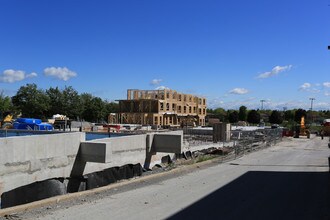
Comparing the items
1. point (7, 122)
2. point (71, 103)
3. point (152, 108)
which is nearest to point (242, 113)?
point (152, 108)

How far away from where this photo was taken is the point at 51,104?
8619 cm

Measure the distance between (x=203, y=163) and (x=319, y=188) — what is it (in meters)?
7.48

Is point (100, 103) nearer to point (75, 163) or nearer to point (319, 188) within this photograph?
point (75, 163)

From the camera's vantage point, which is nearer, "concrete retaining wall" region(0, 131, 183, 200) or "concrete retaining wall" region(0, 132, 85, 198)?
"concrete retaining wall" region(0, 132, 85, 198)

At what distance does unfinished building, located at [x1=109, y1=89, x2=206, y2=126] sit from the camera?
89125 mm

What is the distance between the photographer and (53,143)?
16.6 meters

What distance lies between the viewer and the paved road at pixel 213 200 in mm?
8781

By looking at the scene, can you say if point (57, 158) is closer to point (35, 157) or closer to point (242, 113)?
point (35, 157)

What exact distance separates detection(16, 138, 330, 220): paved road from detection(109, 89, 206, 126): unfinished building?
7320cm

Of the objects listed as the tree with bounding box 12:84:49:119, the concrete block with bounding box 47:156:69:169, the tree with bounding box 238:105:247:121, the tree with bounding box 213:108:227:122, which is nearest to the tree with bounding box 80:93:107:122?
the tree with bounding box 12:84:49:119

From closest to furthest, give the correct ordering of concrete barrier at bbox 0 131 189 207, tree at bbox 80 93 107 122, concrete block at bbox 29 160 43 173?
concrete barrier at bbox 0 131 189 207
concrete block at bbox 29 160 43 173
tree at bbox 80 93 107 122

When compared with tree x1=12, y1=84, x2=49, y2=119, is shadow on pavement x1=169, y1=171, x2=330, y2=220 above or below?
below

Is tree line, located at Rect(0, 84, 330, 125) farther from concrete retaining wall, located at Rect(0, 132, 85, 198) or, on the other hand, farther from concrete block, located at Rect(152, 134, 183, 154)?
concrete retaining wall, located at Rect(0, 132, 85, 198)

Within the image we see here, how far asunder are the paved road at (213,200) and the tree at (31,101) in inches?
2760
